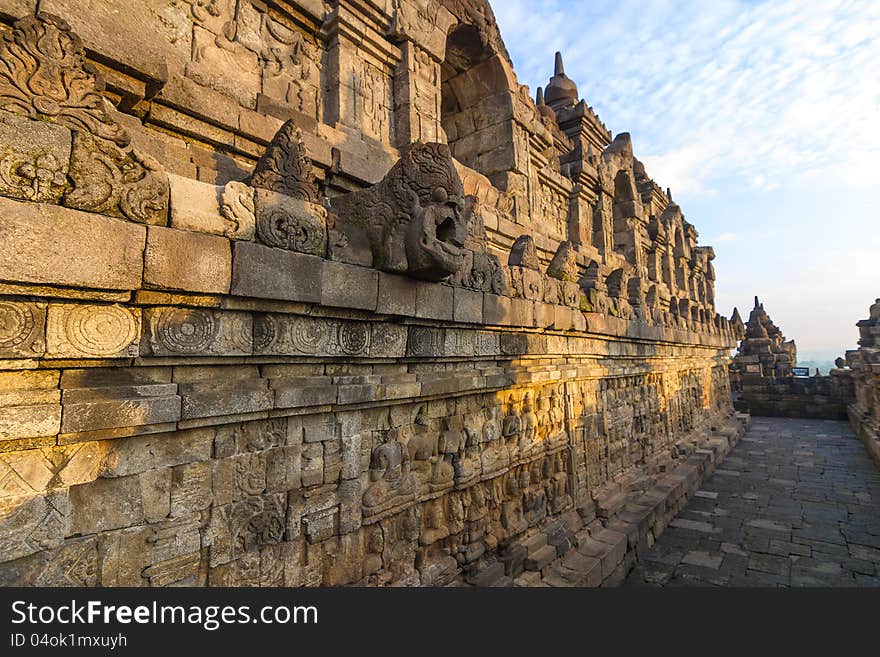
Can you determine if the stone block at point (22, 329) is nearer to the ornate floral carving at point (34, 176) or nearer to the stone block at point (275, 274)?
the ornate floral carving at point (34, 176)

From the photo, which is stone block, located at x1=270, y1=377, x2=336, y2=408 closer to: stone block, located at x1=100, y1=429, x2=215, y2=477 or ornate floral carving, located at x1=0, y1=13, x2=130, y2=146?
stone block, located at x1=100, y1=429, x2=215, y2=477

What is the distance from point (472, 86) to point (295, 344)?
701 centimetres

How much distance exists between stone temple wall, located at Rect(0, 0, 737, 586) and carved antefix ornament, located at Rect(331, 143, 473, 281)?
0.7 inches

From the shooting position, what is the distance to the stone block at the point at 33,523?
1.86 meters

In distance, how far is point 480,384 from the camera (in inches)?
173

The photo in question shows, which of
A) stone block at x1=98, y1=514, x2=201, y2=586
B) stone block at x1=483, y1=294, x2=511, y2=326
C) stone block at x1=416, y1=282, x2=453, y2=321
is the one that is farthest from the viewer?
stone block at x1=483, y1=294, x2=511, y2=326

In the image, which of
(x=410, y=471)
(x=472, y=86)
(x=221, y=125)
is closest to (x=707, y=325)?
(x=472, y=86)

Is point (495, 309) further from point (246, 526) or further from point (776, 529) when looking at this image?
point (776, 529)

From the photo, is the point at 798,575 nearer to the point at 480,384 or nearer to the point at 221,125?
the point at 480,384

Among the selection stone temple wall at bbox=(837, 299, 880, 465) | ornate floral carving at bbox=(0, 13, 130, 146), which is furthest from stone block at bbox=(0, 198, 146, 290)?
stone temple wall at bbox=(837, 299, 880, 465)

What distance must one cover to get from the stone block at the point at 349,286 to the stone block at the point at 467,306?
94 cm

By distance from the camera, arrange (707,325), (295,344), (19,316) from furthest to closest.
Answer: (707,325), (295,344), (19,316)

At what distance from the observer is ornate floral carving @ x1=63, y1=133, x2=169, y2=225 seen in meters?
1.98

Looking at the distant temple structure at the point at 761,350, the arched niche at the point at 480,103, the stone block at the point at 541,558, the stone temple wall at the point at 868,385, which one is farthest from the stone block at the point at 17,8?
the distant temple structure at the point at 761,350
